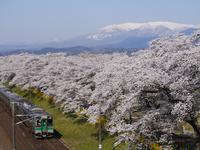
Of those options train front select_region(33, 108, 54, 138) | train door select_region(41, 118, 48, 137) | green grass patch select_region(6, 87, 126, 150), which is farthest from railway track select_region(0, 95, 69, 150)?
green grass patch select_region(6, 87, 126, 150)

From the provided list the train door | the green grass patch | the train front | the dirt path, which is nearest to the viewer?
the green grass patch

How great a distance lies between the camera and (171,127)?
2716 cm

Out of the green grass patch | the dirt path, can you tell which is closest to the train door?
the dirt path

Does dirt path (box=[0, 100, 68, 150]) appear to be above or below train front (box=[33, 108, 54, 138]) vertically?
below

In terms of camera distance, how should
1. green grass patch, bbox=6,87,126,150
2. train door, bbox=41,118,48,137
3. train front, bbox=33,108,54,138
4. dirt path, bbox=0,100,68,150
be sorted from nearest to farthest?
1. green grass patch, bbox=6,87,126,150
2. dirt path, bbox=0,100,68,150
3. train front, bbox=33,108,54,138
4. train door, bbox=41,118,48,137

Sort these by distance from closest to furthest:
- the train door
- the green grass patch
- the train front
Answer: the green grass patch
the train front
the train door

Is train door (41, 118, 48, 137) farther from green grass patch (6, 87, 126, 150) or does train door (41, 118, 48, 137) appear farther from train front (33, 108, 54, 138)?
green grass patch (6, 87, 126, 150)

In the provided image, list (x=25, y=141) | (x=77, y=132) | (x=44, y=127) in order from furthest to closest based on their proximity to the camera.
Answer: (x=77, y=132)
(x=25, y=141)
(x=44, y=127)

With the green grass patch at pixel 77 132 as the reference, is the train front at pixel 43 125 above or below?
above

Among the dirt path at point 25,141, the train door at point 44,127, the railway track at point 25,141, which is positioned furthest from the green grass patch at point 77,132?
the train door at point 44,127

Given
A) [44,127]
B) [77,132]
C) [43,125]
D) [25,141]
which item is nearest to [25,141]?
[25,141]

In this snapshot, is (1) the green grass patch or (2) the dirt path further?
(2) the dirt path

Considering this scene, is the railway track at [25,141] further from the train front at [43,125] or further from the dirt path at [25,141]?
the train front at [43,125]

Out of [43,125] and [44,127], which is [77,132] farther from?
[43,125]
